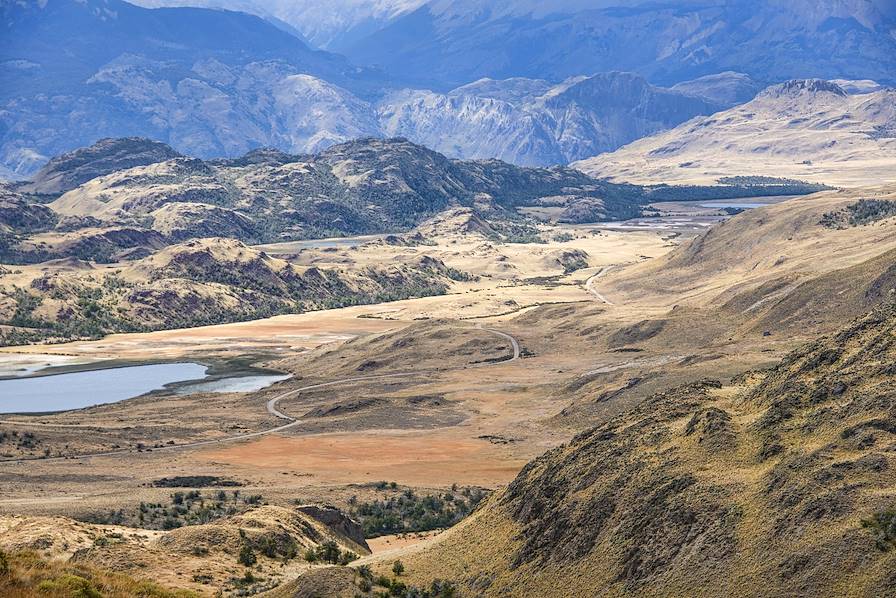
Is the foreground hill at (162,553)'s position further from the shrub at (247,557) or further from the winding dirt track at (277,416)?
the winding dirt track at (277,416)

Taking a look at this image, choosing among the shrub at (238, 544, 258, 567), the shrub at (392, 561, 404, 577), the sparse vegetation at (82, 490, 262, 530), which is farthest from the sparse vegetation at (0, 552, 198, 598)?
the sparse vegetation at (82, 490, 262, 530)

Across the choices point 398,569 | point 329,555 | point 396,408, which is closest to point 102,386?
point 396,408

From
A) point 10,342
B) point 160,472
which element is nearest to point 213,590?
point 160,472

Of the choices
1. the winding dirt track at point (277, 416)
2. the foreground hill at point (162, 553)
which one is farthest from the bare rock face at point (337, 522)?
the winding dirt track at point (277, 416)

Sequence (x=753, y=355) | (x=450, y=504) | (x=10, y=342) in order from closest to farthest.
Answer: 1. (x=450, y=504)
2. (x=753, y=355)
3. (x=10, y=342)

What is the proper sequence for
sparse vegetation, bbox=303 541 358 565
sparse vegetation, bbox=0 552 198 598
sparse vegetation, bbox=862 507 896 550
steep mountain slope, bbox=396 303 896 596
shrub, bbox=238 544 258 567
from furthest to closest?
sparse vegetation, bbox=303 541 358 565 < shrub, bbox=238 544 258 567 < steep mountain slope, bbox=396 303 896 596 < sparse vegetation, bbox=862 507 896 550 < sparse vegetation, bbox=0 552 198 598

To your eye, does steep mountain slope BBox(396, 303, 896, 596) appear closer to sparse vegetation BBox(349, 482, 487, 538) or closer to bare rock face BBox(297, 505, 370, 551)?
bare rock face BBox(297, 505, 370, 551)

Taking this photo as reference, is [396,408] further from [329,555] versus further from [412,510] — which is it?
[329,555]

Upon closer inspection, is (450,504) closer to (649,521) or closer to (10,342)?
(649,521)
